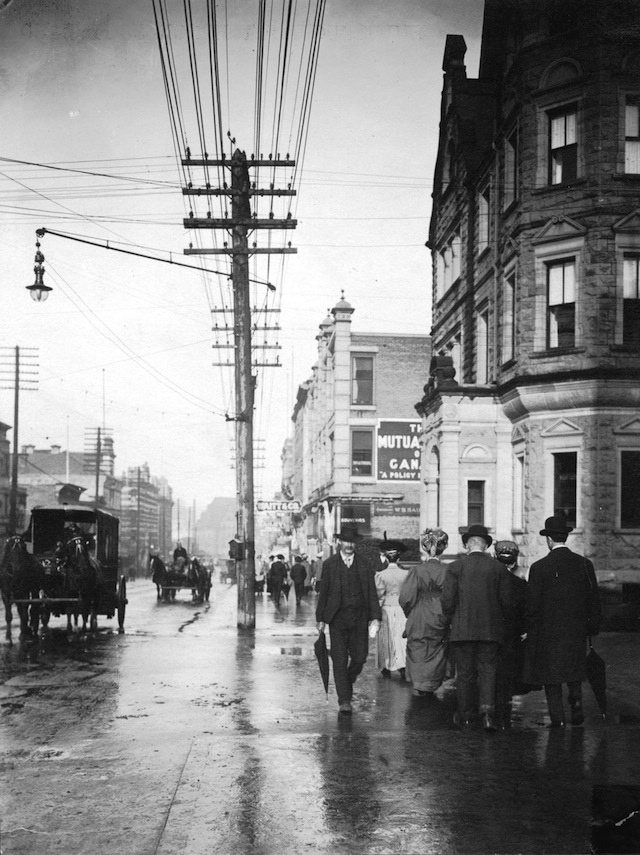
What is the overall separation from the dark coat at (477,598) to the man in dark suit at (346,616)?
101 centimetres

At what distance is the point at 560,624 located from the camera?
30.5ft

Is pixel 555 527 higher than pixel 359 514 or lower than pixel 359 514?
higher

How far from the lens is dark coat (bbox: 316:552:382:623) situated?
1017 centimetres

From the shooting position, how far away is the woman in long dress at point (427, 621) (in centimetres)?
1105

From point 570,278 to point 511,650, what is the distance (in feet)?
46.4

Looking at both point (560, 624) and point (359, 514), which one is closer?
point (560, 624)

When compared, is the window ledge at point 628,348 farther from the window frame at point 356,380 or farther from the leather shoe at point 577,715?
the window frame at point 356,380

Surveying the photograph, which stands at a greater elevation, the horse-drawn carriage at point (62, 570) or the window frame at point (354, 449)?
the window frame at point (354, 449)

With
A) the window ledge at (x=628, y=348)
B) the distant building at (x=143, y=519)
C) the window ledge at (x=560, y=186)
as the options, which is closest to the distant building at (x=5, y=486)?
the distant building at (x=143, y=519)

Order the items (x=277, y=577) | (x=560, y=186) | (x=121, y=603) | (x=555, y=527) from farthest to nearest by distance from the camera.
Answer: (x=277, y=577)
(x=560, y=186)
(x=121, y=603)
(x=555, y=527)

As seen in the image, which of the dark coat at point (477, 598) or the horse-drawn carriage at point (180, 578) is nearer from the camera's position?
the dark coat at point (477, 598)

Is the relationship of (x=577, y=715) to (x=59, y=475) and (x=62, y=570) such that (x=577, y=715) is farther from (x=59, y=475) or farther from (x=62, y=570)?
(x=59, y=475)

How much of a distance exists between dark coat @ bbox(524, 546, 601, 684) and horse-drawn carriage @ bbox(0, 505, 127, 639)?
1069cm

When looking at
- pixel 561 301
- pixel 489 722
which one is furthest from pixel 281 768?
pixel 561 301
